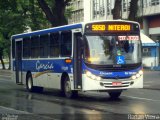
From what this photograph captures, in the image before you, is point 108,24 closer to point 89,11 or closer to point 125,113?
point 125,113

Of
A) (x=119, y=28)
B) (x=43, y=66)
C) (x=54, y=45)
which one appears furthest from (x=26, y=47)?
(x=119, y=28)

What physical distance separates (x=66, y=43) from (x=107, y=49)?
92.5 inches

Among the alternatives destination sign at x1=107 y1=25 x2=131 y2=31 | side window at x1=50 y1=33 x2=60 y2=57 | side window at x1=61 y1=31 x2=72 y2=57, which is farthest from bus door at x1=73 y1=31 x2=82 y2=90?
side window at x1=50 y1=33 x2=60 y2=57

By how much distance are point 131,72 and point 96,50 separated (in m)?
1.63

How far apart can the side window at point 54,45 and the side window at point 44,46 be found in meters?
0.51

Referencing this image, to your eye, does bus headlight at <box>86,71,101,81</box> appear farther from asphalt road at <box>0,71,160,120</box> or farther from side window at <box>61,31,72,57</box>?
side window at <box>61,31,72,57</box>

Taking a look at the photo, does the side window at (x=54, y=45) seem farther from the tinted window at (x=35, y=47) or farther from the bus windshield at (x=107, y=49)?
the bus windshield at (x=107, y=49)

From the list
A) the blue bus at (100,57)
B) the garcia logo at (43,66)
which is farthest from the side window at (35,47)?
the blue bus at (100,57)

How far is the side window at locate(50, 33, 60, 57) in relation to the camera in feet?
70.7

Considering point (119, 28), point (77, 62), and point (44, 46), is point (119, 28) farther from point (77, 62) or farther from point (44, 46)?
point (44, 46)

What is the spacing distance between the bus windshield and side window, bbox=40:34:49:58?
4.16 meters

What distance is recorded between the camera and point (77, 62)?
19562 mm

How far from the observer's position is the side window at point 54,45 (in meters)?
21.6

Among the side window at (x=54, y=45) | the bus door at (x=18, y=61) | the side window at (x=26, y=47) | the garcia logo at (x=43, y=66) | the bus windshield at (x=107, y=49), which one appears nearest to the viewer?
the bus windshield at (x=107, y=49)
